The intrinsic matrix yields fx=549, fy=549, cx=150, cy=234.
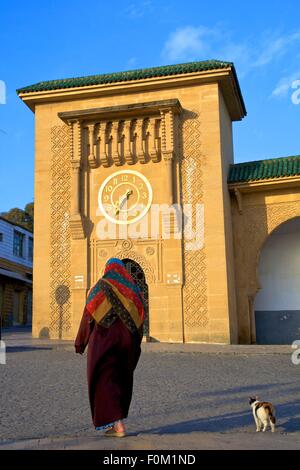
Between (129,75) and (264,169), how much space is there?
511 centimetres

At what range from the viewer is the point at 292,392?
25.0 feet

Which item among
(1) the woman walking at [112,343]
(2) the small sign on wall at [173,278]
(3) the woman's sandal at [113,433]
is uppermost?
(2) the small sign on wall at [173,278]

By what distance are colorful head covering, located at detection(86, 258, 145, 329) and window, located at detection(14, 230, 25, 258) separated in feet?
102

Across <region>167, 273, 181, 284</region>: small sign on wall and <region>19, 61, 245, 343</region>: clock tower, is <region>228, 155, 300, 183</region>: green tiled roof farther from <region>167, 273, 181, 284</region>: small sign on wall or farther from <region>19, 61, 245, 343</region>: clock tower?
<region>167, 273, 181, 284</region>: small sign on wall

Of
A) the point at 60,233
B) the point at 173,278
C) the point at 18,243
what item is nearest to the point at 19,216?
the point at 18,243

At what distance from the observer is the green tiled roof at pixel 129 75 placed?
16375 mm

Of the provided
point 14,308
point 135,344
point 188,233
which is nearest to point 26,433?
point 135,344

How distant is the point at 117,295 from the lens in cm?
529

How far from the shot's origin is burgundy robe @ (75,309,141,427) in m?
4.97

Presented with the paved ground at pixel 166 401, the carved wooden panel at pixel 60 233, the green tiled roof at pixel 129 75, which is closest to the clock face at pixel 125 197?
the carved wooden panel at pixel 60 233

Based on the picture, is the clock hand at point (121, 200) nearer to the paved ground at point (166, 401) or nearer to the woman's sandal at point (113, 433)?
the paved ground at point (166, 401)

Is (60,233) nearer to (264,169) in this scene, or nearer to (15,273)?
(264,169)

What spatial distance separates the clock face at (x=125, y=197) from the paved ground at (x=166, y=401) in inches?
208

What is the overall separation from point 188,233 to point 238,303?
286 cm
